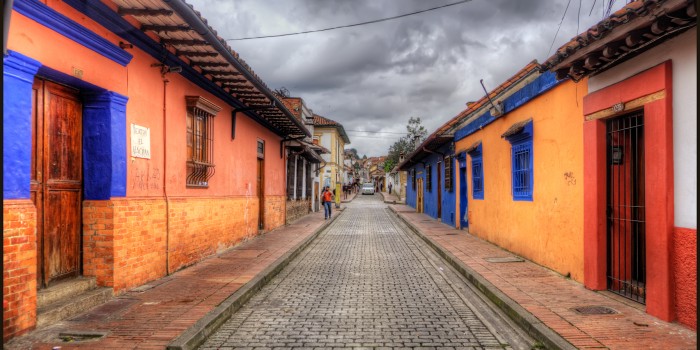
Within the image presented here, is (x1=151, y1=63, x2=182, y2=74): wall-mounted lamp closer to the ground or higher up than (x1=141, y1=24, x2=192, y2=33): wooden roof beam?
closer to the ground

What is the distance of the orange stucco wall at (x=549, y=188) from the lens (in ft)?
22.7

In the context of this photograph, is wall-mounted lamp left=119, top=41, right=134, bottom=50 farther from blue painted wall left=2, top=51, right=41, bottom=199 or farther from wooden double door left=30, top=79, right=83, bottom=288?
blue painted wall left=2, top=51, right=41, bottom=199

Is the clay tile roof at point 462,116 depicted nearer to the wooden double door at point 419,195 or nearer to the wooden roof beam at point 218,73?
the wooden roof beam at point 218,73

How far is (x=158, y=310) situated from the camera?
5.34 m

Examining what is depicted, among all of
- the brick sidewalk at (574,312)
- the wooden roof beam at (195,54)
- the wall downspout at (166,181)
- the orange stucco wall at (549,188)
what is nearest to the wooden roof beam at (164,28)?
the wooden roof beam at (195,54)

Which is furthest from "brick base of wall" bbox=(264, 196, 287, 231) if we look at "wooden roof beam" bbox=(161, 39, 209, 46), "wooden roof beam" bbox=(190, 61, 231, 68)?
"wooden roof beam" bbox=(161, 39, 209, 46)

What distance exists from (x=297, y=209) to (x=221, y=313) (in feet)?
52.4

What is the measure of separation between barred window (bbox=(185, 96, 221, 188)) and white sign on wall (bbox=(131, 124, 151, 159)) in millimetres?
1561

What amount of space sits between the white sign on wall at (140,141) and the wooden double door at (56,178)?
70 centimetres

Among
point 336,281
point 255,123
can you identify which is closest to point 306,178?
point 255,123

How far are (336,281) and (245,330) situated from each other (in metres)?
2.76

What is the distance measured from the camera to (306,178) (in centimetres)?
2519

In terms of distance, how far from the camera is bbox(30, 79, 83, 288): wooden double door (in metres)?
4.97

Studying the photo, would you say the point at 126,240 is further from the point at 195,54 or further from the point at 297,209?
the point at 297,209
